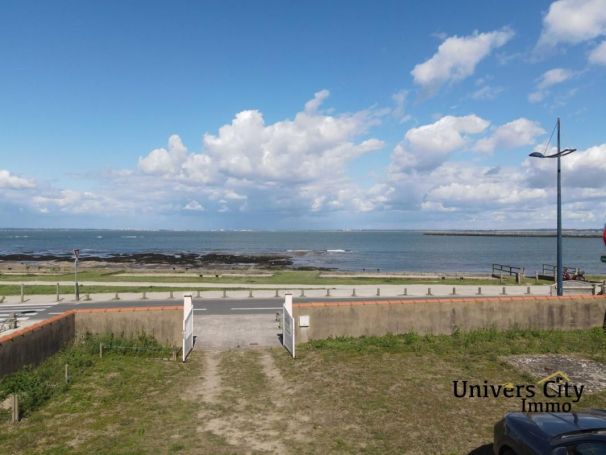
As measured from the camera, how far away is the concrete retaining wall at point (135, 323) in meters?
15.4

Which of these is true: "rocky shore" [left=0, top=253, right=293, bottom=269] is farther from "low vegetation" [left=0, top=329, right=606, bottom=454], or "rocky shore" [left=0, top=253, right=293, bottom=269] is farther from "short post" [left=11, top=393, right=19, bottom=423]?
"short post" [left=11, top=393, right=19, bottom=423]

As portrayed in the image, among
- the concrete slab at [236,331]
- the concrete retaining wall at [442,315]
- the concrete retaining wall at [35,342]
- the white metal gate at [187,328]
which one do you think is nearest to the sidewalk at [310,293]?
the concrete slab at [236,331]

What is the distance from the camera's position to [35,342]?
12.2 m

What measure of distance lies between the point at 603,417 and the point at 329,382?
6.48 meters

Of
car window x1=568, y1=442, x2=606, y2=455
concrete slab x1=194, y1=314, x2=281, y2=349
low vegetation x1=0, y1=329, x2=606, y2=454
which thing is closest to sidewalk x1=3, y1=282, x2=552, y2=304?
concrete slab x1=194, y1=314, x2=281, y2=349

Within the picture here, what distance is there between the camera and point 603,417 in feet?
19.6

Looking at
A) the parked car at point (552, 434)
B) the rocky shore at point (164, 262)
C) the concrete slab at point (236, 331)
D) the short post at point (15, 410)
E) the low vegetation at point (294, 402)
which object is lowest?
the rocky shore at point (164, 262)

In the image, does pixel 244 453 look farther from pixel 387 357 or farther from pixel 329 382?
pixel 387 357

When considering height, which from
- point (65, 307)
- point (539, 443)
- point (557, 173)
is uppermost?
point (557, 173)

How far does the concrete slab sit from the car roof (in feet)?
34.6

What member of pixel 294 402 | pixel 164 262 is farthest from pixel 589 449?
pixel 164 262

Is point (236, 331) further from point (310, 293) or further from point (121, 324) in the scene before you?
point (310, 293)

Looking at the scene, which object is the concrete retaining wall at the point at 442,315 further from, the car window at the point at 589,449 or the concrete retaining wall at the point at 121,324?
the car window at the point at 589,449

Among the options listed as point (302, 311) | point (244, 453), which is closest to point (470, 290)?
point (302, 311)
